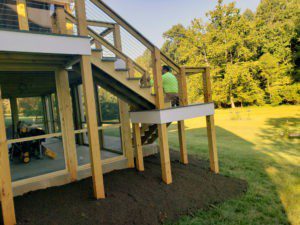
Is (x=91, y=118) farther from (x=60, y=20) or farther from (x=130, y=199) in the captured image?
(x=60, y=20)

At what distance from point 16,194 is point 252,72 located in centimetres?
2454

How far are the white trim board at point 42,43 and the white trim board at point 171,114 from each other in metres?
1.75

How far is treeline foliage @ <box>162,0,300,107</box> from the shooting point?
22.2m

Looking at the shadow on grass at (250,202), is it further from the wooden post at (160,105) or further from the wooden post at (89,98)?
the wooden post at (89,98)

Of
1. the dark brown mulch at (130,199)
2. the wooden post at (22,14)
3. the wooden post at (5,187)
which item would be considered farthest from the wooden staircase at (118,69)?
the wooden post at (5,187)

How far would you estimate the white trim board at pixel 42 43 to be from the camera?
303 cm

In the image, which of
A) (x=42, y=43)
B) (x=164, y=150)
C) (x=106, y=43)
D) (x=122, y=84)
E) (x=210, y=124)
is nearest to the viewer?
(x=42, y=43)

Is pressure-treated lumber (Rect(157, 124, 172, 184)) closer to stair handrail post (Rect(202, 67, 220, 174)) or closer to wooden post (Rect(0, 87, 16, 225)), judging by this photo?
stair handrail post (Rect(202, 67, 220, 174))

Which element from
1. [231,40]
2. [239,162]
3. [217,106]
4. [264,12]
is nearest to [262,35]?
[231,40]

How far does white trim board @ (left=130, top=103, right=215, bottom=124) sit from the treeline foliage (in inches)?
780

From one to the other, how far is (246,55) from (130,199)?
23.8 meters

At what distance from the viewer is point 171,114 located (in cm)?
449

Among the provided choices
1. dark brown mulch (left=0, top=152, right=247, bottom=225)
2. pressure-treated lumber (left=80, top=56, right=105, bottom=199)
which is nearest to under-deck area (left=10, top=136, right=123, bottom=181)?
dark brown mulch (left=0, top=152, right=247, bottom=225)

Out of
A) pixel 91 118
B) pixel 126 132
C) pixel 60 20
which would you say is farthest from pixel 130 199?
pixel 60 20
